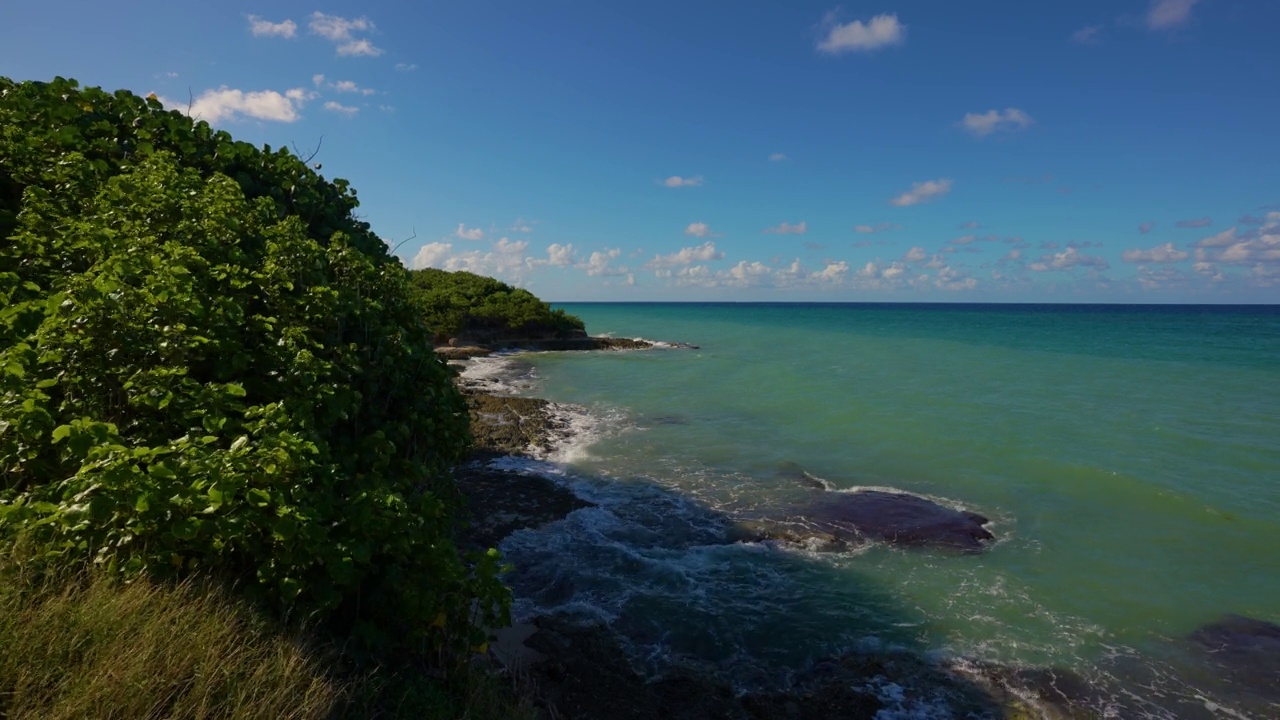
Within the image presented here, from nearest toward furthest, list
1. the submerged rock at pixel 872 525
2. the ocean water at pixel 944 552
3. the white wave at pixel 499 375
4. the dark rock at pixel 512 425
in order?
the ocean water at pixel 944 552 → the submerged rock at pixel 872 525 → the dark rock at pixel 512 425 → the white wave at pixel 499 375

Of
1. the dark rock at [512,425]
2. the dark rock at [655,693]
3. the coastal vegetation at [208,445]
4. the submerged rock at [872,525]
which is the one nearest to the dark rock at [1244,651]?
the submerged rock at [872,525]

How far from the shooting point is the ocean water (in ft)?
31.9

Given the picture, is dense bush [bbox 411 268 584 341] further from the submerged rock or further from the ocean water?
the submerged rock

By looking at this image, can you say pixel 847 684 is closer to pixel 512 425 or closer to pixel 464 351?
pixel 512 425

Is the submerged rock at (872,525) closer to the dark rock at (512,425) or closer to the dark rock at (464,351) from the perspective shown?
the dark rock at (512,425)

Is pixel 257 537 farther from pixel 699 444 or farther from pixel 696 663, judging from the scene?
pixel 699 444

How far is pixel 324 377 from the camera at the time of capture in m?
5.48

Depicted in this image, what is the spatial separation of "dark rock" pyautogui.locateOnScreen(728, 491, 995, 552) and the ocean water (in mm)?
427

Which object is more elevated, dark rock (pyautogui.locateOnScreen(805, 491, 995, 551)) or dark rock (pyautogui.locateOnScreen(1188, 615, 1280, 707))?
dark rock (pyautogui.locateOnScreen(805, 491, 995, 551))

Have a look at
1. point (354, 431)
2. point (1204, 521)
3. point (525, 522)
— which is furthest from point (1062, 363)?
point (354, 431)

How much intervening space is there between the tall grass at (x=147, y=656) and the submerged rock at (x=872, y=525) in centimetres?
1065

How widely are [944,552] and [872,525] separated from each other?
1626 mm

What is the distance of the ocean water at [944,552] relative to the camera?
973 cm

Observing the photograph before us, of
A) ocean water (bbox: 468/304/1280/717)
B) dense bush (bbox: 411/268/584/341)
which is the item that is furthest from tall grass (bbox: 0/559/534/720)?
dense bush (bbox: 411/268/584/341)
